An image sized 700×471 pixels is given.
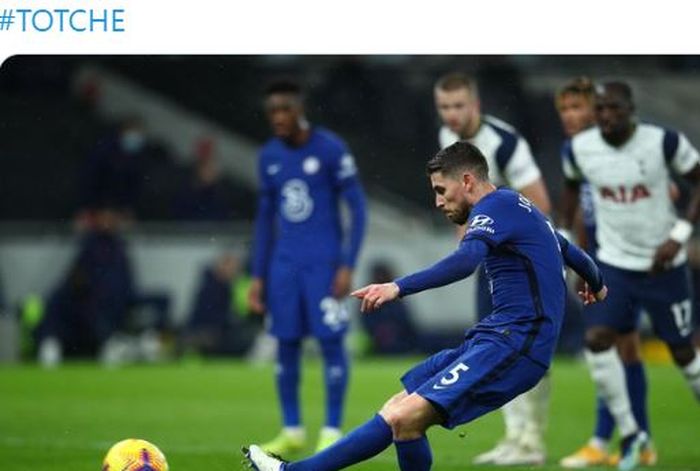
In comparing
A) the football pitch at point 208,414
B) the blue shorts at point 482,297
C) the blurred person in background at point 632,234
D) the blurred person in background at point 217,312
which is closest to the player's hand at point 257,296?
the football pitch at point 208,414

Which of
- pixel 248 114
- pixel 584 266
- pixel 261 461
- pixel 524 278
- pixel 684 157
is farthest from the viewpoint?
pixel 248 114

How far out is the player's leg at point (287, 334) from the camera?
35.1 ft

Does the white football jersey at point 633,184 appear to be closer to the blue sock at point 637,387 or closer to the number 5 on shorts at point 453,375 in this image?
the blue sock at point 637,387

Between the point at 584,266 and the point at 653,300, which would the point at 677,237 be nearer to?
the point at 653,300

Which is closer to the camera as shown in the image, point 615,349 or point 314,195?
point 615,349

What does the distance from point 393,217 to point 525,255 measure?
15.5 metres

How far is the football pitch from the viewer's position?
9.73m

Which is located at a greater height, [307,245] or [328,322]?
[307,245]

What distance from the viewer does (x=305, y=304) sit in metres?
10.8

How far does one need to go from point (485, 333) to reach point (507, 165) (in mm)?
2700

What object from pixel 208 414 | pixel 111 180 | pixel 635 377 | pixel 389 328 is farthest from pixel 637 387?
pixel 111 180

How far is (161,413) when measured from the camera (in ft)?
42.7
